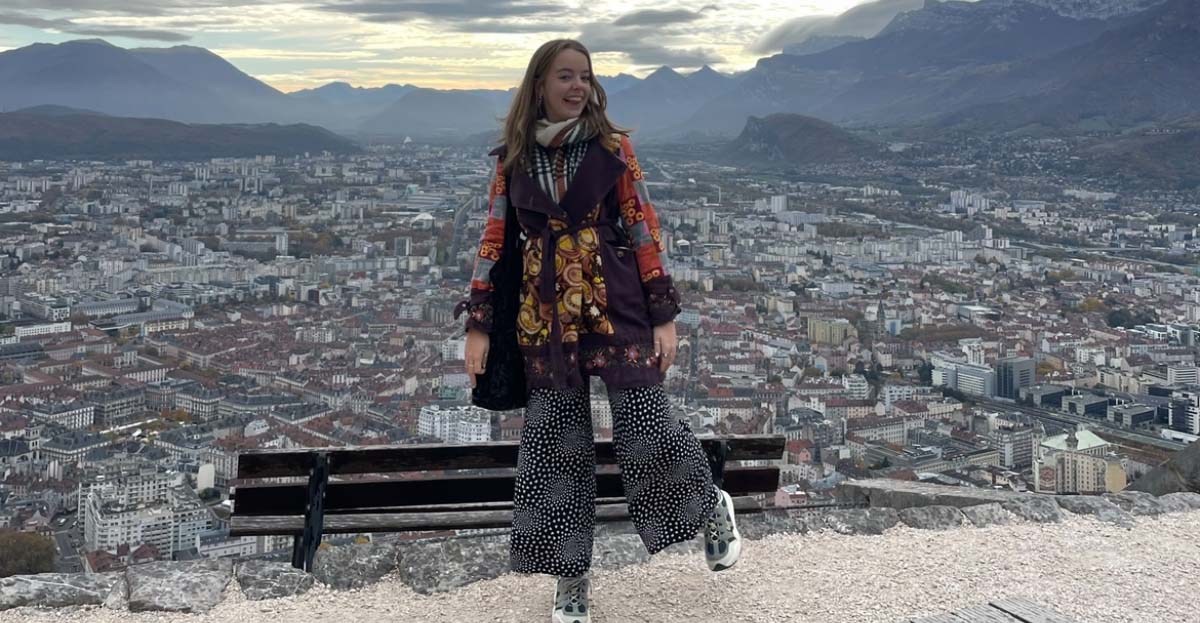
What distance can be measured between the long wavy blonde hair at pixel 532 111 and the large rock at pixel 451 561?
87cm

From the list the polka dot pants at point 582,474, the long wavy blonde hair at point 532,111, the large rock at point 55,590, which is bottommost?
the large rock at point 55,590

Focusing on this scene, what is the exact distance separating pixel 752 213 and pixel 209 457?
2853 cm

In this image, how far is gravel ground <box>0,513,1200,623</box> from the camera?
78.9 inches

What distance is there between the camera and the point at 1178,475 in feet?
10.5

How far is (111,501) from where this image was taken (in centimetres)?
700

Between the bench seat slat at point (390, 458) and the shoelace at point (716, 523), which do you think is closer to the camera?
the shoelace at point (716, 523)

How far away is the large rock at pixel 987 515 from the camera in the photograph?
8.63 feet

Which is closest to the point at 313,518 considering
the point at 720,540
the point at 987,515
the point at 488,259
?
the point at 488,259

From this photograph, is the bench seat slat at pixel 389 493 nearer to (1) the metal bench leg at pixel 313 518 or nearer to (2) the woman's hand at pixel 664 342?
(1) the metal bench leg at pixel 313 518

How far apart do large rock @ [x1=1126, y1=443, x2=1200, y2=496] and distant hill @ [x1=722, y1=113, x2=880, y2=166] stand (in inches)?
1984

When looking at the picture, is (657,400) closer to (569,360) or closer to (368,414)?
(569,360)

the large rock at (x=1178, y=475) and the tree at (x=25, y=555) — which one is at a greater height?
the large rock at (x=1178, y=475)

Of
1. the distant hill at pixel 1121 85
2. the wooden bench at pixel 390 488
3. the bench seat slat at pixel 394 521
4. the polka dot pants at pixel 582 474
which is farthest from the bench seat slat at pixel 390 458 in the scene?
the distant hill at pixel 1121 85

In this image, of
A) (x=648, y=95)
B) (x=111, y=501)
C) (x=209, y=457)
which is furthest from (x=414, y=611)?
(x=648, y=95)
